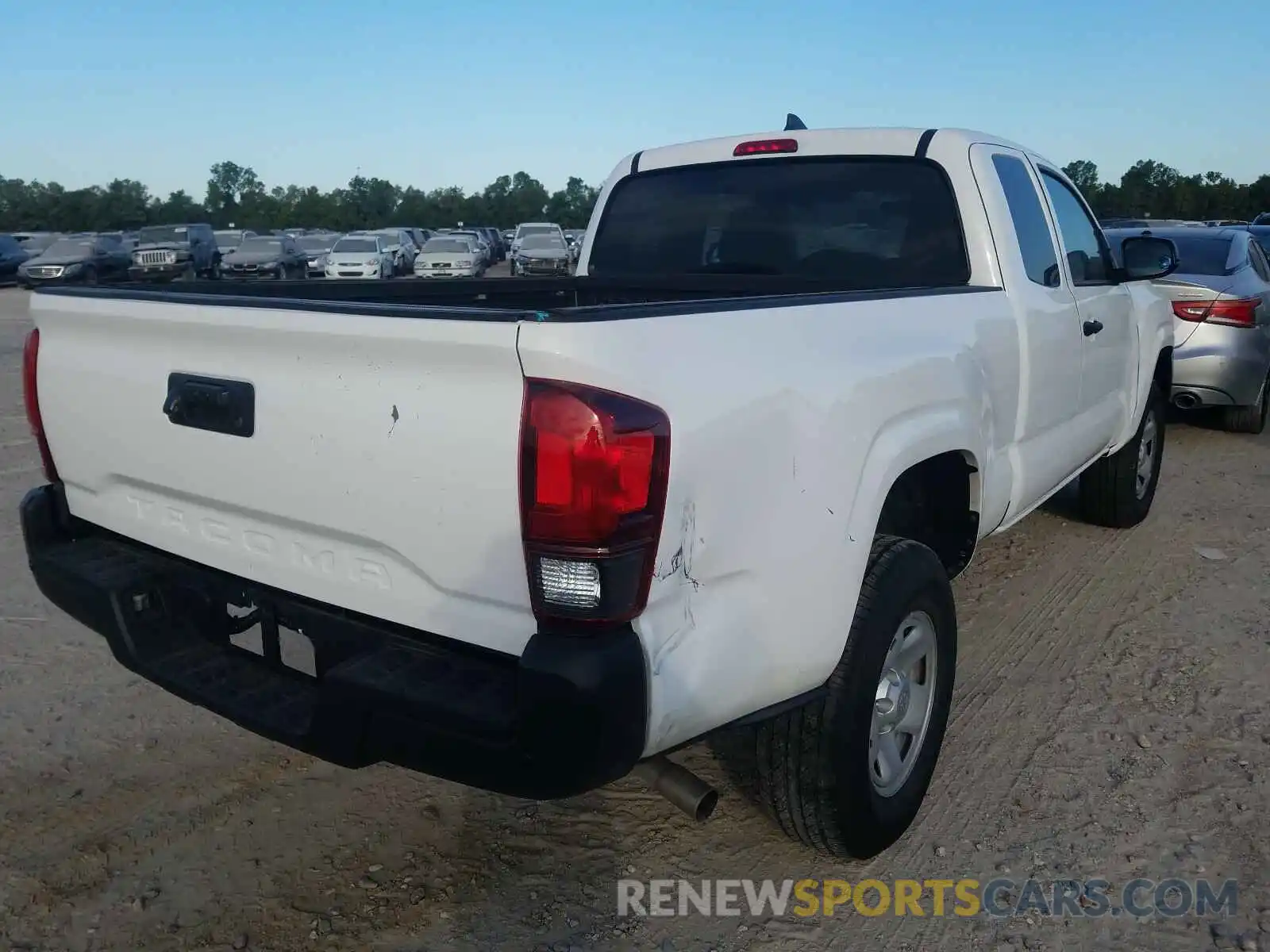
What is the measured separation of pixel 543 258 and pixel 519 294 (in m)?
25.2

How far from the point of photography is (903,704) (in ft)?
9.94

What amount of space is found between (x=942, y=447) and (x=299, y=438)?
5.79ft

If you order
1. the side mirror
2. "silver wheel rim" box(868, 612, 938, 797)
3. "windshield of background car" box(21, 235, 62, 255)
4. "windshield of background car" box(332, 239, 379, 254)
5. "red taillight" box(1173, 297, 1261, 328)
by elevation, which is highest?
the side mirror

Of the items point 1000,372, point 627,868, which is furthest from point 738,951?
point 1000,372

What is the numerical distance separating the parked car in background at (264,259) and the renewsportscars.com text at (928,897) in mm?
28464

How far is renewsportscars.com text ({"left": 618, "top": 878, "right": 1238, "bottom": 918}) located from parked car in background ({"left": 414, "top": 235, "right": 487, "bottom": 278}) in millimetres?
27527

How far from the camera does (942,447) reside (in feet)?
9.87

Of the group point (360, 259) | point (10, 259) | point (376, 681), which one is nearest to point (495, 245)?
point (360, 259)

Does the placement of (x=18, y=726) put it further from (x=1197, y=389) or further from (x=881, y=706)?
(x=1197, y=389)

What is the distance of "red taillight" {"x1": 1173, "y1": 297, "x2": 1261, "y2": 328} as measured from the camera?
813cm

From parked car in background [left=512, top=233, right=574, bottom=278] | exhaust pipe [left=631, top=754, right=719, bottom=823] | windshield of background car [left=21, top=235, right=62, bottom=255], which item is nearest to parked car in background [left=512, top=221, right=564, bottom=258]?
parked car in background [left=512, top=233, right=574, bottom=278]

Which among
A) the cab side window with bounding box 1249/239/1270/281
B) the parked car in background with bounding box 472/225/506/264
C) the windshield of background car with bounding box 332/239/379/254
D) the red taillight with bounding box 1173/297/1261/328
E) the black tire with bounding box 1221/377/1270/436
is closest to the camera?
the red taillight with bounding box 1173/297/1261/328

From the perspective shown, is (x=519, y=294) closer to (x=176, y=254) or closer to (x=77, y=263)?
(x=77, y=263)

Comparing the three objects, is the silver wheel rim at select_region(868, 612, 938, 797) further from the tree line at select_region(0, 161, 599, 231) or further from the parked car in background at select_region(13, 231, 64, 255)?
the tree line at select_region(0, 161, 599, 231)
